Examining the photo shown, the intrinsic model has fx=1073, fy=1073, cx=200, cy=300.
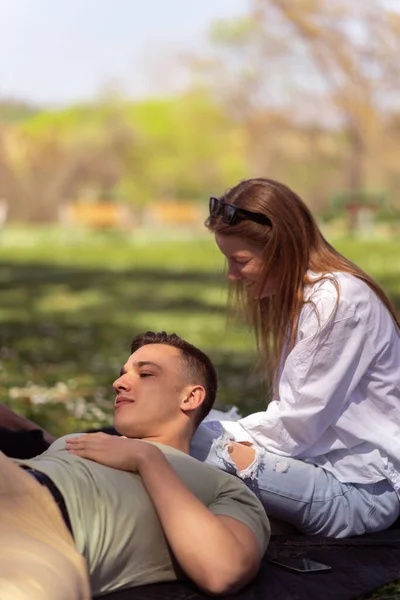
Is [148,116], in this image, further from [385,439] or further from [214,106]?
[385,439]

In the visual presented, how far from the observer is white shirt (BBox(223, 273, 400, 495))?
3.82 m

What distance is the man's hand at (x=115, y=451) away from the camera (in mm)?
3174

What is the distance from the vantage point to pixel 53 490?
3.07 m

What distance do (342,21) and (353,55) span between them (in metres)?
1.85

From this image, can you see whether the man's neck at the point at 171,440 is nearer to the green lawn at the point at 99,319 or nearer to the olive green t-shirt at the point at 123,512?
the olive green t-shirt at the point at 123,512

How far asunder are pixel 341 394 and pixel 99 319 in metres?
9.91

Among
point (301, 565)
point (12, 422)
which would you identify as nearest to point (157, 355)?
point (301, 565)

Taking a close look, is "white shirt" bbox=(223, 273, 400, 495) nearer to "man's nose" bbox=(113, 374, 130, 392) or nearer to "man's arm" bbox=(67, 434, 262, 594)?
"man's nose" bbox=(113, 374, 130, 392)

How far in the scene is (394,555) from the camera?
3707 millimetres

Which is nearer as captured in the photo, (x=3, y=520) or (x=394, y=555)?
(x=3, y=520)

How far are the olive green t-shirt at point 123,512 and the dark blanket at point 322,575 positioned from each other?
71 millimetres

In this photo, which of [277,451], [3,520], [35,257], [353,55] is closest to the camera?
[3,520]

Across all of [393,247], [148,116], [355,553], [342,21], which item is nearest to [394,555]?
[355,553]

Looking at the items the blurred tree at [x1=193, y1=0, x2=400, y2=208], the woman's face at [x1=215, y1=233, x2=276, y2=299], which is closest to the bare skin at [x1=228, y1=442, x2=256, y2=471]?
the woman's face at [x1=215, y1=233, x2=276, y2=299]
